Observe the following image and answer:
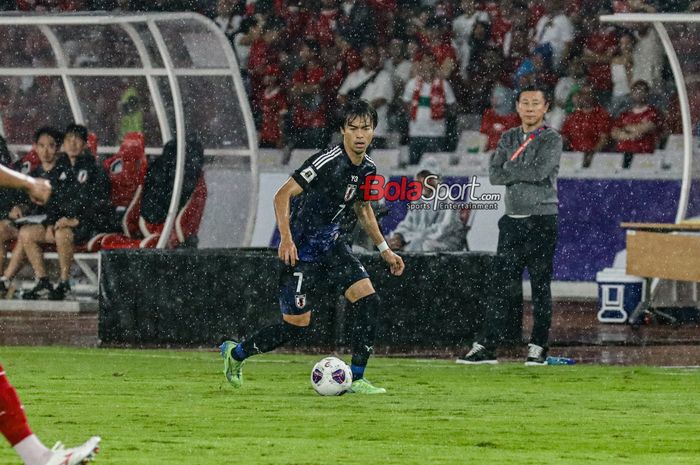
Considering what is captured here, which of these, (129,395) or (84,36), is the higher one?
(84,36)

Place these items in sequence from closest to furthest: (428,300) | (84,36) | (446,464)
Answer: (446,464) < (428,300) < (84,36)

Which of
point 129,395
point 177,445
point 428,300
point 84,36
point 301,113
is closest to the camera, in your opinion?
point 177,445

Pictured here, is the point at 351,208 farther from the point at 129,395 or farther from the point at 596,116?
the point at 596,116

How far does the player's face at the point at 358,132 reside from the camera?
11.7m

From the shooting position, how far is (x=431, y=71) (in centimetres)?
2186

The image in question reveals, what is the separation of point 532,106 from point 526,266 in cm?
136

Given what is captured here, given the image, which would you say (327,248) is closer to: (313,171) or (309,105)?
(313,171)

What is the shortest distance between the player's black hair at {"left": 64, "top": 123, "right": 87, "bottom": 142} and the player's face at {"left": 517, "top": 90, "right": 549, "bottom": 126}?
26.0 feet

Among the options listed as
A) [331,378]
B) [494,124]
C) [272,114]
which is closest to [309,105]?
[272,114]

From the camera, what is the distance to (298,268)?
11828 mm

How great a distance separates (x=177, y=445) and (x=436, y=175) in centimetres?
1055

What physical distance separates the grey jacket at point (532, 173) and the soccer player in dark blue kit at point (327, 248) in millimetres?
2520

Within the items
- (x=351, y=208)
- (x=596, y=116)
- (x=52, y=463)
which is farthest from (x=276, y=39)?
(x=52, y=463)

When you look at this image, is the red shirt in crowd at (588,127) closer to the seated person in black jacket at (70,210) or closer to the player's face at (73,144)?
the seated person in black jacket at (70,210)
